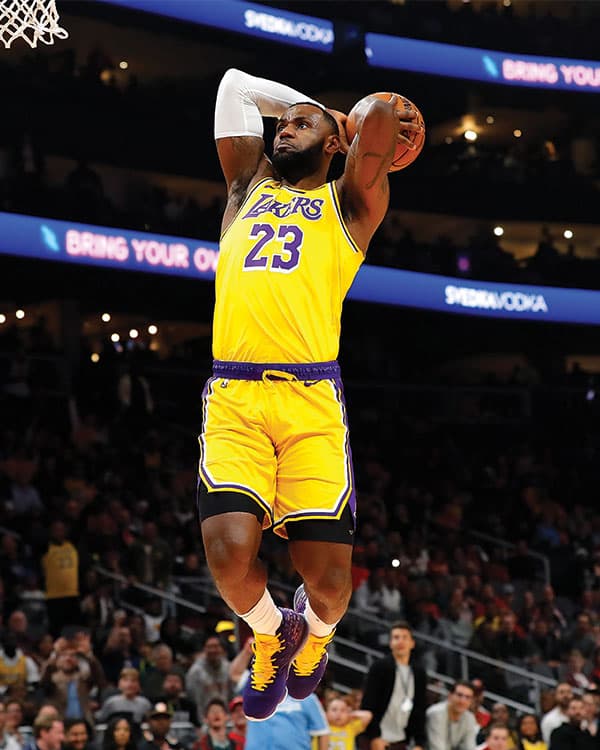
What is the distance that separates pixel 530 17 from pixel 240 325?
2482cm

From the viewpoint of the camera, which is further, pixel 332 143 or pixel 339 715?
pixel 339 715

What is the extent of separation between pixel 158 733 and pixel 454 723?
99.6 inches

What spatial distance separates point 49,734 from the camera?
10.6 meters

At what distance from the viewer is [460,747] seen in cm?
1185

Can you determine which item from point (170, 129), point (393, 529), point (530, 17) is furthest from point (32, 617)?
point (530, 17)

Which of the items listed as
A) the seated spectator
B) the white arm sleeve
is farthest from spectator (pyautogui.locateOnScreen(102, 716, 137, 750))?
the seated spectator

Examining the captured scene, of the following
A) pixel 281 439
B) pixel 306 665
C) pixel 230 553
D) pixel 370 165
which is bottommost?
pixel 306 665

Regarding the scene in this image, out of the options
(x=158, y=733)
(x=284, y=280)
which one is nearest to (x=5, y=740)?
(x=158, y=733)

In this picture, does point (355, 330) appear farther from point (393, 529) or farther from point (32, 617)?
point (32, 617)

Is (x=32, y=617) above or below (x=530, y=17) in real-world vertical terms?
below

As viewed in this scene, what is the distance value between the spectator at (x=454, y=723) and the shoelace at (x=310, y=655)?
16.8 feet

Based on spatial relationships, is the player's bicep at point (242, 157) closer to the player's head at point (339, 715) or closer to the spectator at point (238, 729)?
the spectator at point (238, 729)

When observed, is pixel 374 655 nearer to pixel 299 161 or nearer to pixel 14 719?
pixel 14 719

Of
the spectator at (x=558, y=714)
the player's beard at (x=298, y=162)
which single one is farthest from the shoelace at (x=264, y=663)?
the spectator at (x=558, y=714)
